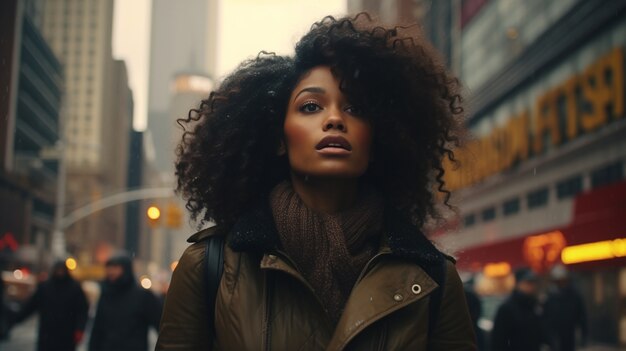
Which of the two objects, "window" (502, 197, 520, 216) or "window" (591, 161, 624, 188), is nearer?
"window" (591, 161, 624, 188)

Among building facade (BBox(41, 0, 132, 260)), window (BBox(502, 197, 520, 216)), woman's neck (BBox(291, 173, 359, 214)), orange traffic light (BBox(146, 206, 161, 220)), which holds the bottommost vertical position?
woman's neck (BBox(291, 173, 359, 214))

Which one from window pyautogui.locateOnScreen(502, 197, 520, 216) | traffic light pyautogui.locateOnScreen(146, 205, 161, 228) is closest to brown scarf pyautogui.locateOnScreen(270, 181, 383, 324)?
traffic light pyautogui.locateOnScreen(146, 205, 161, 228)

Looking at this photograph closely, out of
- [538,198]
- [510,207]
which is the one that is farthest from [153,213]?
[510,207]

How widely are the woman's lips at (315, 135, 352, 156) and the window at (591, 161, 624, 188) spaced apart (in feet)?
87.7

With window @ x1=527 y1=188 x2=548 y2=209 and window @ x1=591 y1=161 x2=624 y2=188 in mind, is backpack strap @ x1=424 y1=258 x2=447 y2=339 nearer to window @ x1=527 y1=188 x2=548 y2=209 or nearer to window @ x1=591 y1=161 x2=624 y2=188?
window @ x1=591 y1=161 x2=624 y2=188

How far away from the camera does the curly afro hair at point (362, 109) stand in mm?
2846

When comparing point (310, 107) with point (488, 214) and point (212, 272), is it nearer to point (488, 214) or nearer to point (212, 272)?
point (212, 272)

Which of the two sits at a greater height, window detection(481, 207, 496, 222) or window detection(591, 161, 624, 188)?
window detection(591, 161, 624, 188)

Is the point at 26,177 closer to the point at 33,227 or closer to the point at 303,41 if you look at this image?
the point at 33,227

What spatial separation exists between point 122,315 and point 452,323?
18.9ft

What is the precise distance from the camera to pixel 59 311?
889 cm

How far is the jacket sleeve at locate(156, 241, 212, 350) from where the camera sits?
8.34 ft

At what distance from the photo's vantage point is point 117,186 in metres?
148

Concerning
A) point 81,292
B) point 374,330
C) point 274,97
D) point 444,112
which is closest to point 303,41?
point 274,97
